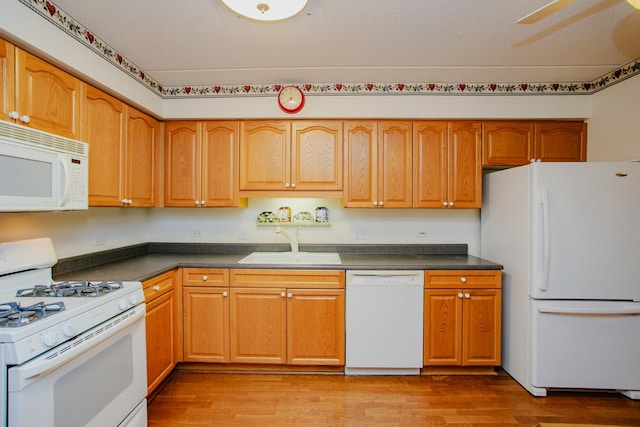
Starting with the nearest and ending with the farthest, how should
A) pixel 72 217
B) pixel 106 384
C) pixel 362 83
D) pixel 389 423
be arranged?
1. pixel 106 384
2. pixel 389 423
3. pixel 72 217
4. pixel 362 83

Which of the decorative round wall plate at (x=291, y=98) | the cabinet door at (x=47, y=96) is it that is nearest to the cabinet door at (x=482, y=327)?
the decorative round wall plate at (x=291, y=98)

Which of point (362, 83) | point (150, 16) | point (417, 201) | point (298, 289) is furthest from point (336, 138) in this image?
point (150, 16)

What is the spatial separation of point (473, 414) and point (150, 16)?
10.0 ft

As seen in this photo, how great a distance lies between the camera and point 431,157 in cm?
262

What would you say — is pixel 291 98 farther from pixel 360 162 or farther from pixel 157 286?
pixel 157 286

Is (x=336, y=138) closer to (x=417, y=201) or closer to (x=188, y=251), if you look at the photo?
(x=417, y=201)

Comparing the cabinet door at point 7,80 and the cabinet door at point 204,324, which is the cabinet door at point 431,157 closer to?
the cabinet door at point 204,324

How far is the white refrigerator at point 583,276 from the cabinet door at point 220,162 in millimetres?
2240

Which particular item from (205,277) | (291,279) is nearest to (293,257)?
(291,279)

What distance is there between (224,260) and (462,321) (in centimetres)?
191

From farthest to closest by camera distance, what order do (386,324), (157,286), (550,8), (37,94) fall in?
(386,324) < (157,286) < (37,94) < (550,8)

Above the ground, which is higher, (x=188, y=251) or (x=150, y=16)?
(x=150, y=16)

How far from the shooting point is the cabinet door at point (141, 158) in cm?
229

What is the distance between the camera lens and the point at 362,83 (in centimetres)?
259
